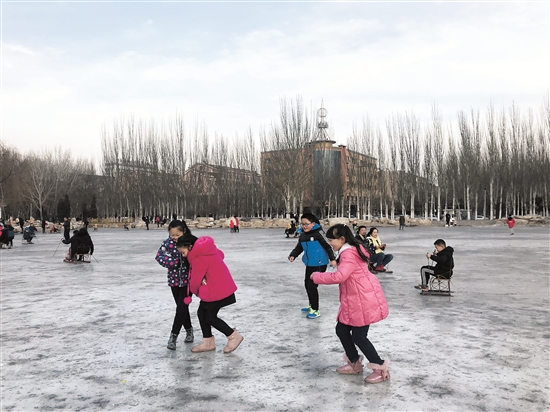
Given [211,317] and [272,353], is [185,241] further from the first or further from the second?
[272,353]

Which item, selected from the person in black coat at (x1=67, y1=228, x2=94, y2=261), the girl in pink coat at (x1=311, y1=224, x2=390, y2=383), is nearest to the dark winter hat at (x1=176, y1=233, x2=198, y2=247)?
the girl in pink coat at (x1=311, y1=224, x2=390, y2=383)

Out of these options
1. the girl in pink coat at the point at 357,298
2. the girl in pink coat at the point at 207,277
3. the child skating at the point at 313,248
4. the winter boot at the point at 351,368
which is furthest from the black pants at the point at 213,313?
the child skating at the point at 313,248

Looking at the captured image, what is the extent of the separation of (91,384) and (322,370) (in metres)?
2.06

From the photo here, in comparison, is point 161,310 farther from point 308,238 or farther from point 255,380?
point 255,380

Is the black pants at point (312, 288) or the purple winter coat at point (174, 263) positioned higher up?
the purple winter coat at point (174, 263)

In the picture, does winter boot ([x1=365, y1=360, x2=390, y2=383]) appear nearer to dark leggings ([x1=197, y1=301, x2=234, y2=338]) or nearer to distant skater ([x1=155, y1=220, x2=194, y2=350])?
dark leggings ([x1=197, y1=301, x2=234, y2=338])

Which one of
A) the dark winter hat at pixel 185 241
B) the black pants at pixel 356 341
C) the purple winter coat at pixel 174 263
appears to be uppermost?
the dark winter hat at pixel 185 241

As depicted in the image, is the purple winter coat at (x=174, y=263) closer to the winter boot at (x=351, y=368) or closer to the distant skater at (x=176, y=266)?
the distant skater at (x=176, y=266)

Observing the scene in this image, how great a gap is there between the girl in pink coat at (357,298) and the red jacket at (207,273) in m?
1.05

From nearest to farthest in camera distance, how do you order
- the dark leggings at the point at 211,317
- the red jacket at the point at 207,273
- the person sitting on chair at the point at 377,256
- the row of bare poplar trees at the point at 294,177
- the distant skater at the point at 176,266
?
the red jacket at the point at 207,273, the dark leggings at the point at 211,317, the distant skater at the point at 176,266, the person sitting on chair at the point at 377,256, the row of bare poplar trees at the point at 294,177

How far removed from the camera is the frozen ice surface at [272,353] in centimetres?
349

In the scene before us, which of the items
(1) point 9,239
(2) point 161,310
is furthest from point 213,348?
(1) point 9,239

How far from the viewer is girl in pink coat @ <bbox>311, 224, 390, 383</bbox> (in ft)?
12.3

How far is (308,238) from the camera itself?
6.03 m
